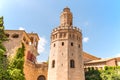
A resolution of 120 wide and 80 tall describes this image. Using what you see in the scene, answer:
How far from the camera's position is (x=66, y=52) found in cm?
3281

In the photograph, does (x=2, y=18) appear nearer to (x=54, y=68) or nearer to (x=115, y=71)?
(x=54, y=68)

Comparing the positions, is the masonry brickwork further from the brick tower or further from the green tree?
the green tree

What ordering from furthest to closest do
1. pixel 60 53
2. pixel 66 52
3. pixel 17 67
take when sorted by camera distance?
pixel 60 53 → pixel 66 52 → pixel 17 67

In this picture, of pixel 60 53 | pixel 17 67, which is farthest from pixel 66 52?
pixel 17 67

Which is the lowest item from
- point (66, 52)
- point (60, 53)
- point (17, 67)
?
point (17, 67)

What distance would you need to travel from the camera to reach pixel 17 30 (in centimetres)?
3350

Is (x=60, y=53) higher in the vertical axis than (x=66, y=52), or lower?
lower

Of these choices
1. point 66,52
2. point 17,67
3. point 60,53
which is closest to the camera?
point 17,67

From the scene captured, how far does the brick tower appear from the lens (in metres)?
31.5

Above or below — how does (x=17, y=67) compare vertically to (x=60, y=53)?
below

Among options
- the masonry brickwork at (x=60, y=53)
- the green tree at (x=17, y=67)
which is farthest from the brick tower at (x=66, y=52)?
the green tree at (x=17, y=67)

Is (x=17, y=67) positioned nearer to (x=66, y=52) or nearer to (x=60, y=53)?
(x=60, y=53)

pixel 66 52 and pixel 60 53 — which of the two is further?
pixel 60 53

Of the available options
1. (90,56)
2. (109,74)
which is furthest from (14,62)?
(90,56)
